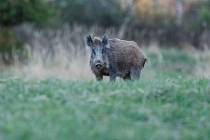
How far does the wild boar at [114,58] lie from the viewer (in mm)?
11990

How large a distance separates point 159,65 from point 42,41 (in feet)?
13.5

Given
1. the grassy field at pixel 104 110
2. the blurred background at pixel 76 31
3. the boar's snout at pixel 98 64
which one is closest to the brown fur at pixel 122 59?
the boar's snout at pixel 98 64

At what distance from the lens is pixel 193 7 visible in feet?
153

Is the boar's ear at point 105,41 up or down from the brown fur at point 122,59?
up

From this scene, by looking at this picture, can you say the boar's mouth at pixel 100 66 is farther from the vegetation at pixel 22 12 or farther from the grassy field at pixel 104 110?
the vegetation at pixel 22 12

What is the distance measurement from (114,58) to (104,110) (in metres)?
4.05

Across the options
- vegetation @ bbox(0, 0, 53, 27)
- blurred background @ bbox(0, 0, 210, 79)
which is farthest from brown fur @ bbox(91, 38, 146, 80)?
vegetation @ bbox(0, 0, 53, 27)

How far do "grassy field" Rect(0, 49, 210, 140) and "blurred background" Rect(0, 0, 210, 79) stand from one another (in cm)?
743

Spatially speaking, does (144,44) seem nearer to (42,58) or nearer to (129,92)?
(42,58)

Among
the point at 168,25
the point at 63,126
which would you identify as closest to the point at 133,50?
the point at 63,126

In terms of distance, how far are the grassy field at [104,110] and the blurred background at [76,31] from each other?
7430 mm

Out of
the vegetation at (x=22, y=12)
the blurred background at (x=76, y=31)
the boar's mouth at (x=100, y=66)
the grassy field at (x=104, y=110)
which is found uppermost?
the grassy field at (x=104, y=110)

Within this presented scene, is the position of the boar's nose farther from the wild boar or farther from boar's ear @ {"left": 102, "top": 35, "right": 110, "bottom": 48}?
boar's ear @ {"left": 102, "top": 35, "right": 110, "bottom": 48}

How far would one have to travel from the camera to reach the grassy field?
714 centimetres
